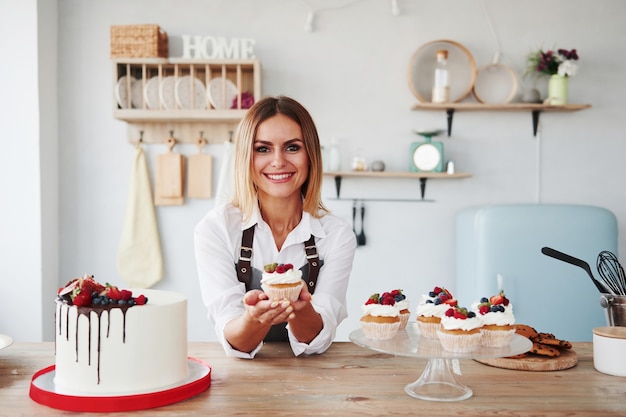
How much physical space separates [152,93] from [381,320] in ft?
7.57

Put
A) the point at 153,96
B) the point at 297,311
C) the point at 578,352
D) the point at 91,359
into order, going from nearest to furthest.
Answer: the point at 91,359 < the point at 297,311 < the point at 578,352 < the point at 153,96

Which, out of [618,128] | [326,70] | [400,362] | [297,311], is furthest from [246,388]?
[618,128]

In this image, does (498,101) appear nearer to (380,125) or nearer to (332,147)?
(380,125)

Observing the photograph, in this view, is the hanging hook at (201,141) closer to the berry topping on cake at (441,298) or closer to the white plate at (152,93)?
the white plate at (152,93)

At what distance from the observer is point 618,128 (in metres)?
3.73

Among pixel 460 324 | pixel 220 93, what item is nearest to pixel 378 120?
pixel 220 93

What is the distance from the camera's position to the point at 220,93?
11.6 feet

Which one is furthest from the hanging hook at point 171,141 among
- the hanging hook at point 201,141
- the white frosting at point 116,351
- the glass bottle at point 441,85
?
the white frosting at point 116,351

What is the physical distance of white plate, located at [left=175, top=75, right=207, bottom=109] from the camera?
11.5 ft

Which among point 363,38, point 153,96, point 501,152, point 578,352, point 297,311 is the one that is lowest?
point 578,352

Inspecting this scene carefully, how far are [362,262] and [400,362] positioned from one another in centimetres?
200

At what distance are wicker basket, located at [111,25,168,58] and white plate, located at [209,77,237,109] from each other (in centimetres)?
33

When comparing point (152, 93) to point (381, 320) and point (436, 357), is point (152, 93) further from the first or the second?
point (436, 357)

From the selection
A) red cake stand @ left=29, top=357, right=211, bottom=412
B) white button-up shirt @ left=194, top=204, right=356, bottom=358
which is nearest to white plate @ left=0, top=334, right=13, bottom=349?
red cake stand @ left=29, top=357, right=211, bottom=412
